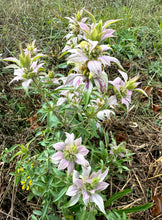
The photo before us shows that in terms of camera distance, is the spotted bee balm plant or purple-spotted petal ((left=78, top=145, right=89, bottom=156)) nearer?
the spotted bee balm plant

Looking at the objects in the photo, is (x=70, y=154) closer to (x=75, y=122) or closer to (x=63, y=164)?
(x=63, y=164)

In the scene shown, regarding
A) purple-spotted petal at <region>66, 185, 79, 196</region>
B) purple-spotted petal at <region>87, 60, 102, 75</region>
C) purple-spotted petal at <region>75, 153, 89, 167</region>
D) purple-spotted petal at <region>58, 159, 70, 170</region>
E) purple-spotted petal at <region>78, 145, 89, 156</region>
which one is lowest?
purple-spotted petal at <region>66, 185, 79, 196</region>

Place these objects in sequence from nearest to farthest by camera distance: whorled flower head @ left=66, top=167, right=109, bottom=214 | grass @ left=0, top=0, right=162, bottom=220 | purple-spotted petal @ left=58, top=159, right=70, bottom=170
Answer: whorled flower head @ left=66, top=167, right=109, bottom=214 < purple-spotted petal @ left=58, top=159, right=70, bottom=170 < grass @ left=0, top=0, right=162, bottom=220

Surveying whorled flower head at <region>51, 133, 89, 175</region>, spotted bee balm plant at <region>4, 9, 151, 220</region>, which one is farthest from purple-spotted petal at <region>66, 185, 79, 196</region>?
whorled flower head at <region>51, 133, 89, 175</region>

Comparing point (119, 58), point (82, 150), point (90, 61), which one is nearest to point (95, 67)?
point (90, 61)

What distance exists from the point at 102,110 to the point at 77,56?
0.57m

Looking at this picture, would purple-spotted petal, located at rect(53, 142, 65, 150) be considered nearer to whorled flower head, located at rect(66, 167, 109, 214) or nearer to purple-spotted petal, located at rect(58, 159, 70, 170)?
purple-spotted petal, located at rect(58, 159, 70, 170)

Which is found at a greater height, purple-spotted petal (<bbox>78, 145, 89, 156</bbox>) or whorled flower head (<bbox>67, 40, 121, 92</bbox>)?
whorled flower head (<bbox>67, 40, 121, 92</bbox>)

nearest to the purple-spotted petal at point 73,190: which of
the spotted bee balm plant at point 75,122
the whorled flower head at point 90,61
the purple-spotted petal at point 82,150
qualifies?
the spotted bee balm plant at point 75,122

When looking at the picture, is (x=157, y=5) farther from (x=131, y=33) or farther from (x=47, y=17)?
(x=47, y=17)

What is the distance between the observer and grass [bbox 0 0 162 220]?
2078mm

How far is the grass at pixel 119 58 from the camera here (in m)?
2.08

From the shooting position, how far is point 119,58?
302cm

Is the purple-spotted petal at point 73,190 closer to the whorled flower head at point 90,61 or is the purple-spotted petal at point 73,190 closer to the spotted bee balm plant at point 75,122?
the spotted bee balm plant at point 75,122
